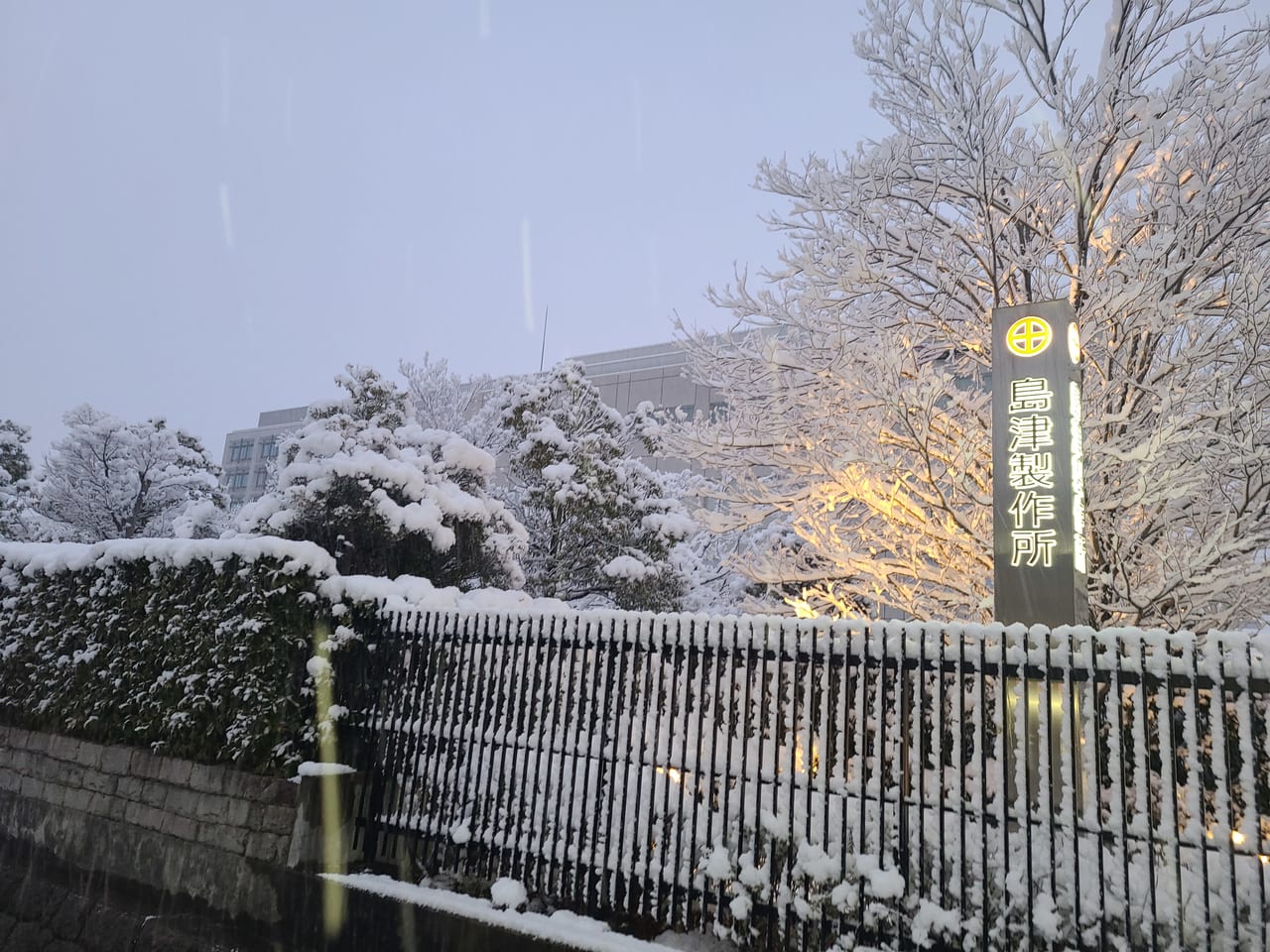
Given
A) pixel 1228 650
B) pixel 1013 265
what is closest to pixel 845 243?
pixel 1013 265

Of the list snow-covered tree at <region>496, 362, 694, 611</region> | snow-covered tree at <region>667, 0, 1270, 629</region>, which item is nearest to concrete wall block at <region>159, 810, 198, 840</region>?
snow-covered tree at <region>667, 0, 1270, 629</region>

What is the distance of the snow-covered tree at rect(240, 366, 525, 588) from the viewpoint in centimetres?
1102

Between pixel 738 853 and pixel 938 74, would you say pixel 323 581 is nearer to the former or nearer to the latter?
pixel 738 853

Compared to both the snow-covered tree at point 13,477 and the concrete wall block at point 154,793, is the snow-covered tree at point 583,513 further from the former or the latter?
the snow-covered tree at point 13,477

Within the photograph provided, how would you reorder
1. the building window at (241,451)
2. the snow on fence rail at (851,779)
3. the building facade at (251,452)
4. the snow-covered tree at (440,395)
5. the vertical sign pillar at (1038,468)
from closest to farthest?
the snow on fence rail at (851,779), the vertical sign pillar at (1038,468), the snow-covered tree at (440,395), the building facade at (251,452), the building window at (241,451)

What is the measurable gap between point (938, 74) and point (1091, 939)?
7819 mm

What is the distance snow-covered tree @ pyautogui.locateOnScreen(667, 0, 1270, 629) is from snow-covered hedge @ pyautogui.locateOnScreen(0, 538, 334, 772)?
179 inches

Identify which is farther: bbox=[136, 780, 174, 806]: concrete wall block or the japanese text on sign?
bbox=[136, 780, 174, 806]: concrete wall block

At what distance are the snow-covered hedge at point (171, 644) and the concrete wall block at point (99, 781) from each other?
0.35 m

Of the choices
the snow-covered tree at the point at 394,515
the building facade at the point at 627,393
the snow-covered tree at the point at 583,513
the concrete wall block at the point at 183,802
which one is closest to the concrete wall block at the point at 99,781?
the concrete wall block at the point at 183,802

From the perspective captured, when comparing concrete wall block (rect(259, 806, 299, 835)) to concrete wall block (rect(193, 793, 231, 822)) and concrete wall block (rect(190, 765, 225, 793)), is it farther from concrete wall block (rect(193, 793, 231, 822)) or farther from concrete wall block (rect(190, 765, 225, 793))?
concrete wall block (rect(190, 765, 225, 793))

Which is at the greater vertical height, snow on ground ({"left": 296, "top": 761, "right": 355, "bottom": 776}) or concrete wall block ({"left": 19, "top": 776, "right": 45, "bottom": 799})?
snow on ground ({"left": 296, "top": 761, "right": 355, "bottom": 776})

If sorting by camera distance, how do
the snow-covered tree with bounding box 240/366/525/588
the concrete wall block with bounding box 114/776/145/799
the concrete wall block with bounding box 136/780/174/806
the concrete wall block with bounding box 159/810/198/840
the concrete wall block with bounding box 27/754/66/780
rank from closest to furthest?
the concrete wall block with bounding box 159/810/198/840 < the concrete wall block with bounding box 136/780/174/806 < the concrete wall block with bounding box 114/776/145/799 < the concrete wall block with bounding box 27/754/66/780 < the snow-covered tree with bounding box 240/366/525/588

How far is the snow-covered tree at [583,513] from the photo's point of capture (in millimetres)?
16656
